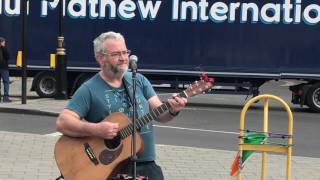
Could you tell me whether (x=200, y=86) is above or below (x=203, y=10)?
below

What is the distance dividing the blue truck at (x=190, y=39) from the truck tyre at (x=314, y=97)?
0.01 metres

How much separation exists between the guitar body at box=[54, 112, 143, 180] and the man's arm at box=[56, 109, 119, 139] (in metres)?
0.08

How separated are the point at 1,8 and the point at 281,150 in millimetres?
15213

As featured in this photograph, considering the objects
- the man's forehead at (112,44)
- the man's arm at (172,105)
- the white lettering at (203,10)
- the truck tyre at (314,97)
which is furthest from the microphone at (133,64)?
the white lettering at (203,10)

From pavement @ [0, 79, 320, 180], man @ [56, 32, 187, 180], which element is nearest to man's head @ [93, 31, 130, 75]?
man @ [56, 32, 187, 180]

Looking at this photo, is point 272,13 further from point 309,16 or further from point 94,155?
point 94,155

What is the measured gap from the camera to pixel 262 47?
17.5m

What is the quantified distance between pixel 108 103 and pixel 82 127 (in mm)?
236

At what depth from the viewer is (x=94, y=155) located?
4.12 m

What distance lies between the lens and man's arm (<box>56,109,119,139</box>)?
13.1 ft

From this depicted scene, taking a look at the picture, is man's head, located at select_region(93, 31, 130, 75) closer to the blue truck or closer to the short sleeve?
the short sleeve

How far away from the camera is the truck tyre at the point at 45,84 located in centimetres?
→ 1867

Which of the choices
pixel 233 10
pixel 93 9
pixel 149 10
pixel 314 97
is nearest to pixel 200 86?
pixel 314 97

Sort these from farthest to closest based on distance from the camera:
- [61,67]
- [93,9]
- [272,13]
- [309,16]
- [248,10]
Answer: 1. [93,9]
2. [248,10]
3. [272,13]
4. [309,16]
5. [61,67]
